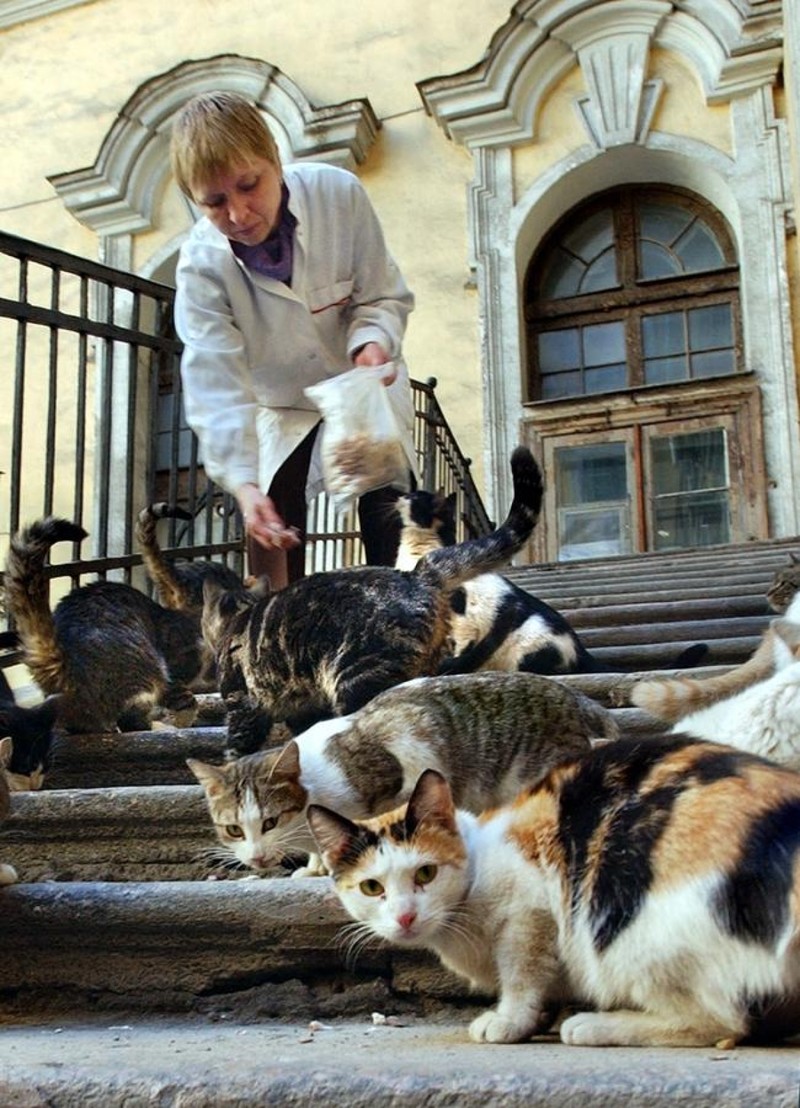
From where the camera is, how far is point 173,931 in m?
2.25

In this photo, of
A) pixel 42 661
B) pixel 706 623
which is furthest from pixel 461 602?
pixel 42 661

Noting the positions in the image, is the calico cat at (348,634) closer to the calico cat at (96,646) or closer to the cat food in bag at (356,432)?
the cat food in bag at (356,432)

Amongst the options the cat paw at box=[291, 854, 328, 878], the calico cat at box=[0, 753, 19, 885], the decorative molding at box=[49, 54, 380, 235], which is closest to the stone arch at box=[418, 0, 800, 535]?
the decorative molding at box=[49, 54, 380, 235]

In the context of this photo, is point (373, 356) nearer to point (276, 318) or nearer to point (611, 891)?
point (276, 318)

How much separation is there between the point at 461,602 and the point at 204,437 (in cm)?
148

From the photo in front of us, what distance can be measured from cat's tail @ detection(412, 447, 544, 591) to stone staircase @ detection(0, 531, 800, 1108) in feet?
1.66

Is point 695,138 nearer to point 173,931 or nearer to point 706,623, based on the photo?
point 706,623

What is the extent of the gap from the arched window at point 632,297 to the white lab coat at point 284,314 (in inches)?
270

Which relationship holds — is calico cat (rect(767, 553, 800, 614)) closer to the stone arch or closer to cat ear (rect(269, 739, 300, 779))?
cat ear (rect(269, 739, 300, 779))

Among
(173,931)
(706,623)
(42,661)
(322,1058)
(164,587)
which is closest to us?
(322,1058)

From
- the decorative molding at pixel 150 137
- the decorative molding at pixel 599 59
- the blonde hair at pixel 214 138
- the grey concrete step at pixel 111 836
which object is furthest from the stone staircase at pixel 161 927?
the decorative molding at pixel 150 137

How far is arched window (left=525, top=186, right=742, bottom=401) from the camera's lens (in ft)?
33.7

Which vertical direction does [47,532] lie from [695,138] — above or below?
below

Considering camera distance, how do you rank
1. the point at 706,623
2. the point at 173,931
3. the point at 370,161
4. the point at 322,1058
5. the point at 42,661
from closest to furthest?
the point at 322,1058, the point at 173,931, the point at 42,661, the point at 706,623, the point at 370,161
